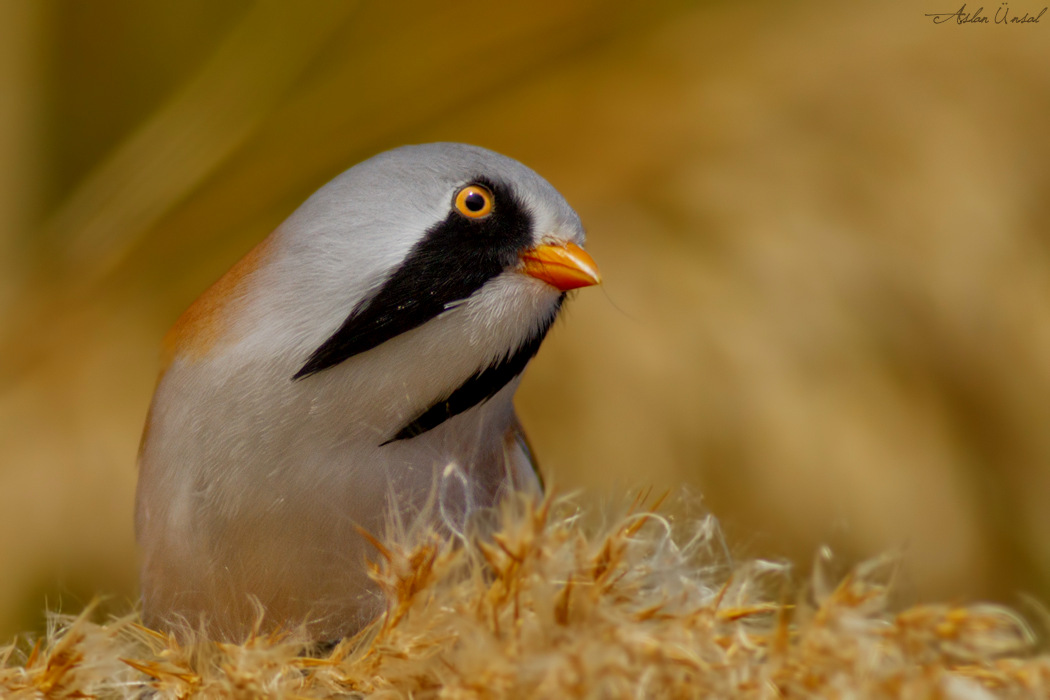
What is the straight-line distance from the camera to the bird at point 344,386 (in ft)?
4.00

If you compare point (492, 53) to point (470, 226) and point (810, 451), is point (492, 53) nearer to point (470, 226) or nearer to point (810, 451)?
point (810, 451)

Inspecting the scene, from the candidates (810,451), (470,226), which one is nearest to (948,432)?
(810,451)

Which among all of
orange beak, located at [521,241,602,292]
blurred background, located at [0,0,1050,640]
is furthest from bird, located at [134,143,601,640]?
A: blurred background, located at [0,0,1050,640]

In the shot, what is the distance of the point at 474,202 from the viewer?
132 cm

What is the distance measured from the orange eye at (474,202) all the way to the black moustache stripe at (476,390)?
19 cm

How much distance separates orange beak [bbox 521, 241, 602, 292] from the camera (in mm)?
1306

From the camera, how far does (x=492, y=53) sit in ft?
9.82

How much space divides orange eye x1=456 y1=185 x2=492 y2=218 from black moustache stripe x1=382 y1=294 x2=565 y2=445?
0.19m

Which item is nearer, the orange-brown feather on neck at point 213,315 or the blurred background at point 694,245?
the orange-brown feather on neck at point 213,315

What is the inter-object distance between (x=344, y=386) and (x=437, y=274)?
191 millimetres
